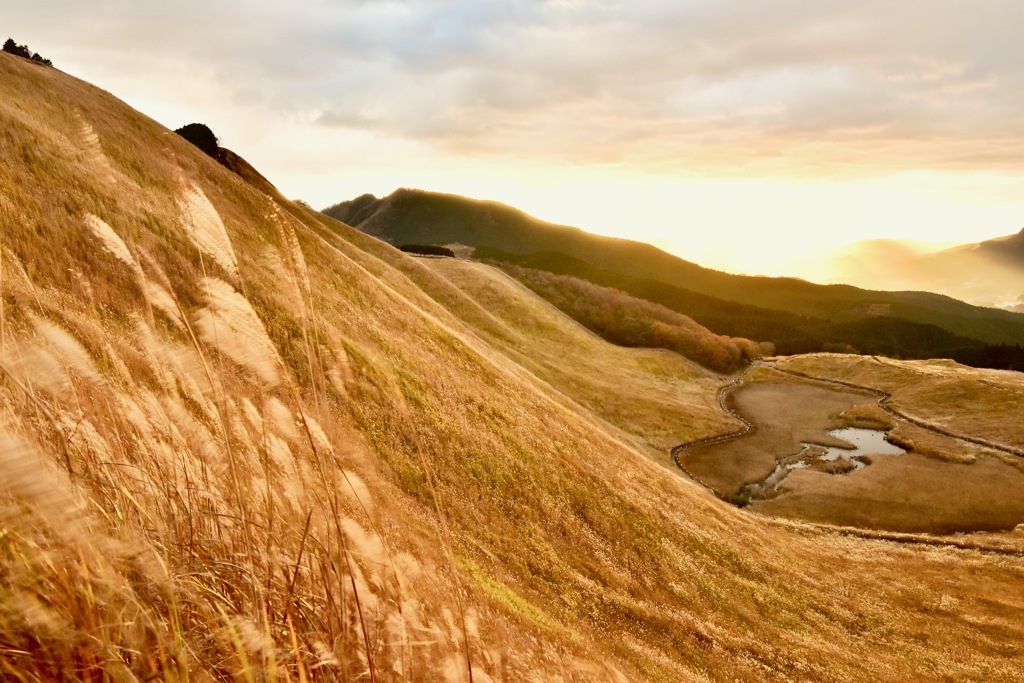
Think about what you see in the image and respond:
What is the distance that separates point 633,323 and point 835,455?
55.8 meters

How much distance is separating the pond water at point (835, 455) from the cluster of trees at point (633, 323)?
1507 inches

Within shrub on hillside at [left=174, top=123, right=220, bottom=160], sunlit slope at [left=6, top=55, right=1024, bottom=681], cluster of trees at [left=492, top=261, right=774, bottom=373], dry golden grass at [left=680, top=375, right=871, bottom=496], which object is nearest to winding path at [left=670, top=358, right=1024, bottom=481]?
dry golden grass at [left=680, top=375, right=871, bottom=496]

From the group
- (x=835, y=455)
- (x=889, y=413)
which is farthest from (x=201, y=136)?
(x=889, y=413)

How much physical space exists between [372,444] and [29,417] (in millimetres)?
12518

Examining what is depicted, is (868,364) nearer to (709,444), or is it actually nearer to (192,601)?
(709,444)

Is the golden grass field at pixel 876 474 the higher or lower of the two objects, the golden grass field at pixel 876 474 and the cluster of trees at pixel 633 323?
the lower

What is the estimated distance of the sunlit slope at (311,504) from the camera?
291cm

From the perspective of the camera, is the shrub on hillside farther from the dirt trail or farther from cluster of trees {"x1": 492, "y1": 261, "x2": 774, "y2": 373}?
the dirt trail

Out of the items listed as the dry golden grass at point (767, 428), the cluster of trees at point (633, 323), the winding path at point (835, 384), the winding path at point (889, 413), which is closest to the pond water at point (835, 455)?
the dry golden grass at point (767, 428)

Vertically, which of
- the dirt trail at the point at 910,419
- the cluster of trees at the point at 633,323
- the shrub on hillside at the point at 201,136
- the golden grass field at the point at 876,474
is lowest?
the golden grass field at the point at 876,474

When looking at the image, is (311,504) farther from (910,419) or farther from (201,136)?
(910,419)

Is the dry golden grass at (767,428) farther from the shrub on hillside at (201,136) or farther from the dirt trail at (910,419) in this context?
the shrub on hillside at (201,136)

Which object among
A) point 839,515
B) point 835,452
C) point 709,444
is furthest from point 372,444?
point 835,452

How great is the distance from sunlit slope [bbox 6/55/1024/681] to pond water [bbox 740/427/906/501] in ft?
40.0
